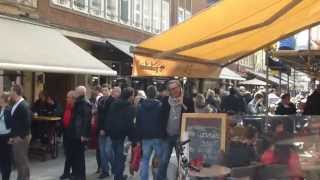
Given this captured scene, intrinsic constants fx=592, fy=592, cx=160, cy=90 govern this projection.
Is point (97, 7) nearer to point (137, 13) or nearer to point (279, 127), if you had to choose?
point (137, 13)

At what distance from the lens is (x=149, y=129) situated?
9.45 m

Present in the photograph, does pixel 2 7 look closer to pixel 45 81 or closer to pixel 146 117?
pixel 45 81

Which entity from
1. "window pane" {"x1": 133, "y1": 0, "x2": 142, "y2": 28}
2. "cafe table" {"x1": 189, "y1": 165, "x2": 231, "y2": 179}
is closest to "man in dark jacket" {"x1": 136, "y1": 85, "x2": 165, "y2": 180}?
"cafe table" {"x1": 189, "y1": 165, "x2": 231, "y2": 179}

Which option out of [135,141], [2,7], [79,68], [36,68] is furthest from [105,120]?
[2,7]

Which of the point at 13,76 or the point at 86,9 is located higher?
the point at 86,9

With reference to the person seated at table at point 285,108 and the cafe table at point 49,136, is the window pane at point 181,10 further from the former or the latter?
the person seated at table at point 285,108

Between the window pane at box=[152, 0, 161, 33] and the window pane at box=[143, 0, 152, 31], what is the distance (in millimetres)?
673

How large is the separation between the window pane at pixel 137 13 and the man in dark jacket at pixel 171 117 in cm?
1581

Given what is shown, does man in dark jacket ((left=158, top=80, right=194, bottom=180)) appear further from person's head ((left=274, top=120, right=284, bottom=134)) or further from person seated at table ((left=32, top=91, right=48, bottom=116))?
person seated at table ((left=32, top=91, right=48, bottom=116))

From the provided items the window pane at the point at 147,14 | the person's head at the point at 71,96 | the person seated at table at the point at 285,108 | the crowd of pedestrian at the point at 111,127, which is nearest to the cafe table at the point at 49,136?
the crowd of pedestrian at the point at 111,127

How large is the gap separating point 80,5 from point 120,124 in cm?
1025

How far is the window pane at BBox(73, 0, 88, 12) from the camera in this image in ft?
63.4

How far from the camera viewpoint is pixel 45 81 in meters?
19.3

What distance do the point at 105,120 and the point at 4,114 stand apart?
179 cm
